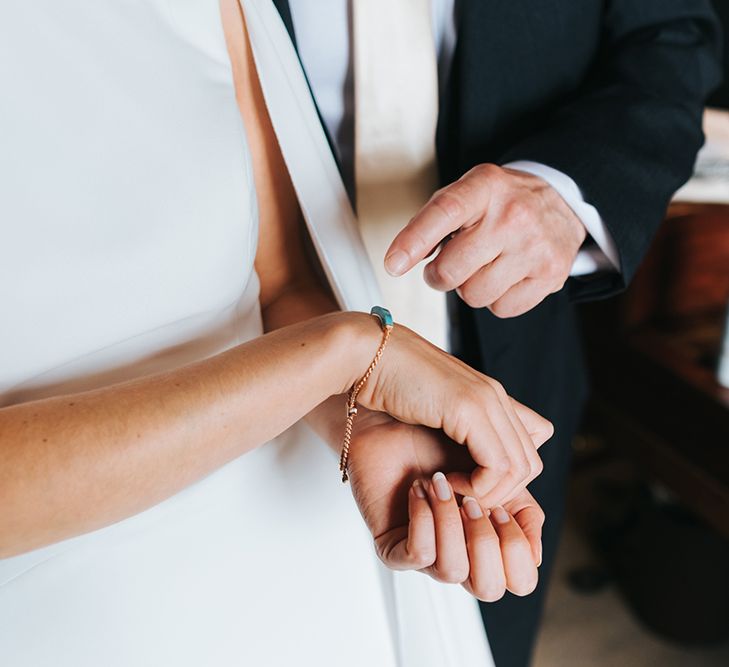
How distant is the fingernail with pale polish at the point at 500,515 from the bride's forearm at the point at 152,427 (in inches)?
7.2

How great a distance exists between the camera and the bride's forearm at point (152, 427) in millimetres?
553

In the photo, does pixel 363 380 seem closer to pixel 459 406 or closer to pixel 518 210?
pixel 459 406

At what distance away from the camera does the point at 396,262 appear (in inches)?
25.5

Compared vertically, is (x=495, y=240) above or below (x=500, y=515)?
above

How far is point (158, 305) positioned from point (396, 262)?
0.78ft

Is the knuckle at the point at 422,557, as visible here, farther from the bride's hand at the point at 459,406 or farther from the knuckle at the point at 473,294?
the knuckle at the point at 473,294

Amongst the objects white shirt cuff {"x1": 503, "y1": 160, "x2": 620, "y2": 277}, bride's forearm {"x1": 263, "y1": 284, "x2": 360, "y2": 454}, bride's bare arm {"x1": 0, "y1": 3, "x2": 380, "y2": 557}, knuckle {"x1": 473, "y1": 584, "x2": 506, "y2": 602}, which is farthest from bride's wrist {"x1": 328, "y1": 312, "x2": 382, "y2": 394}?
white shirt cuff {"x1": 503, "y1": 160, "x2": 620, "y2": 277}

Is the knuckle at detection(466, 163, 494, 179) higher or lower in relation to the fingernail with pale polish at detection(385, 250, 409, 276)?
higher

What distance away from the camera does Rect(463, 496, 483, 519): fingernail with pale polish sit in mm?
649

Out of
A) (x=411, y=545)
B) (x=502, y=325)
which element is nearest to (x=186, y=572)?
(x=411, y=545)

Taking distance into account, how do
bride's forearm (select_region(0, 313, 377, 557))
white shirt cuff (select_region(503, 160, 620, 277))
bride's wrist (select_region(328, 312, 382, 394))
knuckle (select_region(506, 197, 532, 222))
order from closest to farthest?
bride's forearm (select_region(0, 313, 377, 557))
bride's wrist (select_region(328, 312, 382, 394))
knuckle (select_region(506, 197, 532, 222))
white shirt cuff (select_region(503, 160, 620, 277))

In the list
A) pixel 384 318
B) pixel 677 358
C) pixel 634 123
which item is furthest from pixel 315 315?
pixel 677 358

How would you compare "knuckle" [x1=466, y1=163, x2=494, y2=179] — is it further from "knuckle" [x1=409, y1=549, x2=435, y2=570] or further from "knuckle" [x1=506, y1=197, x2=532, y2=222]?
"knuckle" [x1=409, y1=549, x2=435, y2=570]

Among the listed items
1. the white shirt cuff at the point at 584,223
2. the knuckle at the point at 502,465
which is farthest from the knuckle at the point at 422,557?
the white shirt cuff at the point at 584,223
